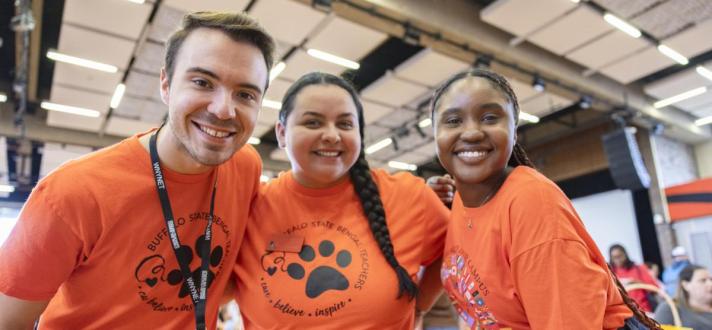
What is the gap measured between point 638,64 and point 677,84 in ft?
6.18

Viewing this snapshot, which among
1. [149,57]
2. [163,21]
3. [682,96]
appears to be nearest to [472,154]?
[163,21]

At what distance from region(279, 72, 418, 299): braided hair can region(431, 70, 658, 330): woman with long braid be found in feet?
0.51

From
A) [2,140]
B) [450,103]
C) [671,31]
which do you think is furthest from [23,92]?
[671,31]

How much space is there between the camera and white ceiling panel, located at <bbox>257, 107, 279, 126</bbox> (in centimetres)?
723

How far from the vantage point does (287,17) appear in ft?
15.3

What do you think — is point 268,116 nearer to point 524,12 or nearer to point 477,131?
point 524,12

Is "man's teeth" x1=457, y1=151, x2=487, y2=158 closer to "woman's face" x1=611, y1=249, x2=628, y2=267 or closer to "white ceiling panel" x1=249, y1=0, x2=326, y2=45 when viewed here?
"white ceiling panel" x1=249, y1=0, x2=326, y2=45

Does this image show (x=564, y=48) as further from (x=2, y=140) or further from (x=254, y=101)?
(x=2, y=140)

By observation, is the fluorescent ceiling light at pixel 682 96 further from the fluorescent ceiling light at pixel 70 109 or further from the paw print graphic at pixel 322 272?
the fluorescent ceiling light at pixel 70 109

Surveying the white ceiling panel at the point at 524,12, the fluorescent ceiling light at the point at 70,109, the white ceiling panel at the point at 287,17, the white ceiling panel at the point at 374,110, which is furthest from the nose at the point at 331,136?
the fluorescent ceiling light at the point at 70,109

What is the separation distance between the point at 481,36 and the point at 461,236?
17.6 feet

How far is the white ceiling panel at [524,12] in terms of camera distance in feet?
15.8

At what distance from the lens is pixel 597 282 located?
99cm

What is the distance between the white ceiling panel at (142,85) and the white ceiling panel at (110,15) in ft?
4.24
